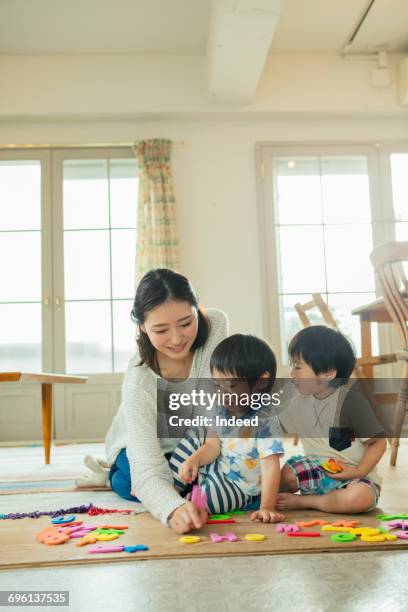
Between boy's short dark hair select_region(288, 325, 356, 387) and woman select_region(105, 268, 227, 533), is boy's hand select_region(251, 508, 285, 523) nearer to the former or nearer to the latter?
woman select_region(105, 268, 227, 533)

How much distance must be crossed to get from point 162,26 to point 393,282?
294 cm

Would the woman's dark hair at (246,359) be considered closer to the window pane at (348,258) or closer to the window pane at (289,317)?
the window pane at (289,317)

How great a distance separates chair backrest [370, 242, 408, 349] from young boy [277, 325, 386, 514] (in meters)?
0.98

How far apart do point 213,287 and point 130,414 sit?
3394 millimetres

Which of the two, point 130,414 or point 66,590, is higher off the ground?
point 130,414

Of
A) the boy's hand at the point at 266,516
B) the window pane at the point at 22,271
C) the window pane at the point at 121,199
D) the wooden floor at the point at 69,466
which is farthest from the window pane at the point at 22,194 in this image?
the boy's hand at the point at 266,516

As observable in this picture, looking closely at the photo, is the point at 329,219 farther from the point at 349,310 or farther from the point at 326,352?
the point at 326,352

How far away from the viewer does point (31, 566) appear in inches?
50.4

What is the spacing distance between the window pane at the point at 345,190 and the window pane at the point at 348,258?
9cm

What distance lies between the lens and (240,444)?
1.74m

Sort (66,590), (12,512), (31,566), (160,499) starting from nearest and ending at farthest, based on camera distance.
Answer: (66,590)
(31,566)
(160,499)
(12,512)

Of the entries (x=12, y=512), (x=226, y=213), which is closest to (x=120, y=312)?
(x=226, y=213)

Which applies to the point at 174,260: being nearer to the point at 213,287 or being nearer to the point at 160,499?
the point at 213,287

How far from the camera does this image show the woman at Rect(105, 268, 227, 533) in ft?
5.24
